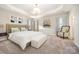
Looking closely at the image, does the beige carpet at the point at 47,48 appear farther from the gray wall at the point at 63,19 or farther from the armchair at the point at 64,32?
the gray wall at the point at 63,19

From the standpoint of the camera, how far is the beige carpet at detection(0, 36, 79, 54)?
6.10ft

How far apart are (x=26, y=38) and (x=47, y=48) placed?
0.48m

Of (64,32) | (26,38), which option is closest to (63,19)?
(64,32)

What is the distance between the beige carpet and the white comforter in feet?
0.28

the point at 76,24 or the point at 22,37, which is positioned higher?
the point at 76,24

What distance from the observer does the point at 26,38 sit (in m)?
1.83

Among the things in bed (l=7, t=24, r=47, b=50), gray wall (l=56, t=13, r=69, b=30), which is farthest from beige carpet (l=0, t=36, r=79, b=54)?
gray wall (l=56, t=13, r=69, b=30)

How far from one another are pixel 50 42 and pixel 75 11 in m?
0.81

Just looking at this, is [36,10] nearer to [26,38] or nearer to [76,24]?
[26,38]

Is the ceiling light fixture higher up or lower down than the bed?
Result: higher up

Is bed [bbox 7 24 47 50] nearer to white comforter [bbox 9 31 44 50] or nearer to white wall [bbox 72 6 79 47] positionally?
white comforter [bbox 9 31 44 50]

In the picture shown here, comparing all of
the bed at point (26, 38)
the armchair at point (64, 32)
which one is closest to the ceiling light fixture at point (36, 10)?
the bed at point (26, 38)
